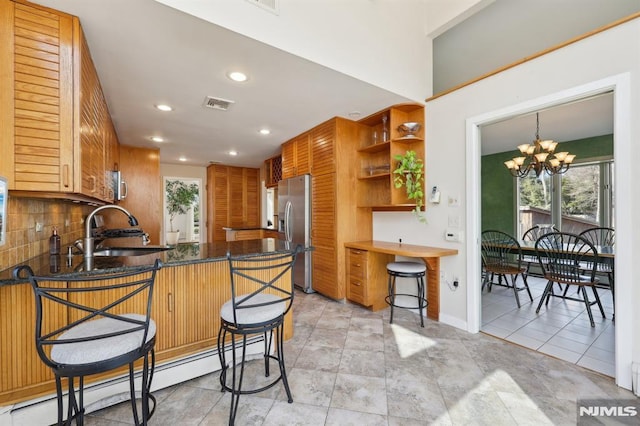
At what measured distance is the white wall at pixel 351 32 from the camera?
5.85ft

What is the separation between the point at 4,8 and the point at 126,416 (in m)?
2.31

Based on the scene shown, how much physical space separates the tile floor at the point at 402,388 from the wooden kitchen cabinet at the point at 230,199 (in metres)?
4.51

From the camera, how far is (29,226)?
175 cm

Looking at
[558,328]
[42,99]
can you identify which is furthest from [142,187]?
[558,328]

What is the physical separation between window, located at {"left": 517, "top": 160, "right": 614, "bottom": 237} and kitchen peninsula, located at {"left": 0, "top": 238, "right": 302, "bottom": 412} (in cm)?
566

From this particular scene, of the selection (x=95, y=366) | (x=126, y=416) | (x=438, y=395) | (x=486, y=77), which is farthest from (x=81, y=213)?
(x=486, y=77)

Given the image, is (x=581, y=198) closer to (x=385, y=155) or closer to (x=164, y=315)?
(x=385, y=155)

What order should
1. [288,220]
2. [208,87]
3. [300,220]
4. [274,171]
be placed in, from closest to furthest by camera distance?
1. [208,87]
2. [300,220]
3. [288,220]
4. [274,171]

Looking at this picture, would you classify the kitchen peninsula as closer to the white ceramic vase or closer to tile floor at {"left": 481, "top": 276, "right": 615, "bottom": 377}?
tile floor at {"left": 481, "top": 276, "right": 615, "bottom": 377}

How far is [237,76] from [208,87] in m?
0.38

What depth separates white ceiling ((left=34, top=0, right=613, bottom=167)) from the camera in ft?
5.56

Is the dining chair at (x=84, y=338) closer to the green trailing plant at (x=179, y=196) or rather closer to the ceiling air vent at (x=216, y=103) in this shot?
the ceiling air vent at (x=216, y=103)

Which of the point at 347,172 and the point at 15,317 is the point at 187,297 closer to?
the point at 15,317

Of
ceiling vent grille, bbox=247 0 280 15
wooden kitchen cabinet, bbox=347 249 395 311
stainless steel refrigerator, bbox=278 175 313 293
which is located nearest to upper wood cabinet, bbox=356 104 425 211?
wooden kitchen cabinet, bbox=347 249 395 311
